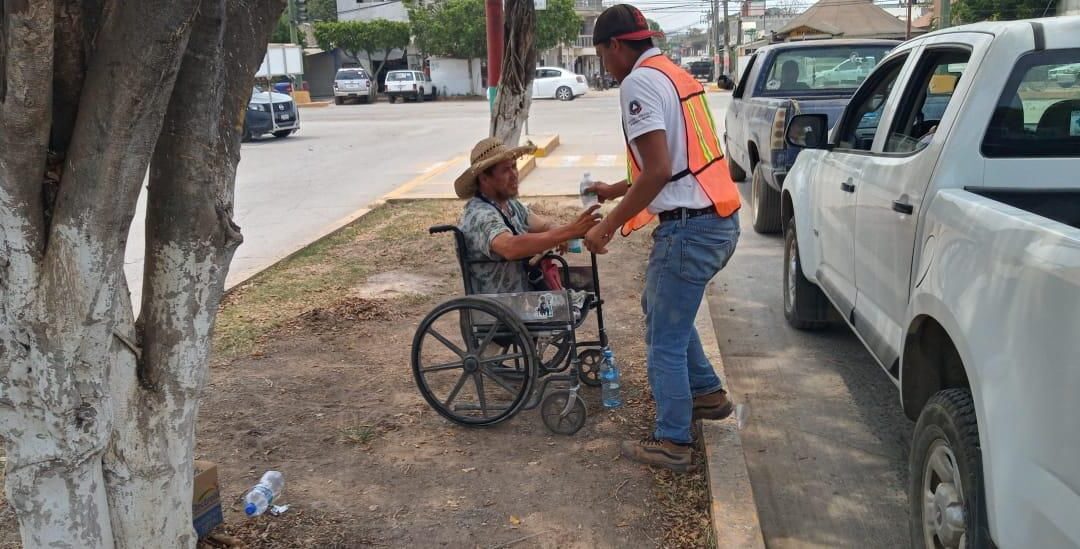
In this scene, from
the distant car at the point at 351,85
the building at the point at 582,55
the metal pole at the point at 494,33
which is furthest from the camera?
the building at the point at 582,55

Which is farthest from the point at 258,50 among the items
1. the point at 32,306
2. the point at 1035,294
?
the point at 1035,294

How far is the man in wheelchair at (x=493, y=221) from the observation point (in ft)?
13.3

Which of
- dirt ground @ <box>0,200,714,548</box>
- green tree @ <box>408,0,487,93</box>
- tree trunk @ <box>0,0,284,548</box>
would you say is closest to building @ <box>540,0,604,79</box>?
green tree @ <box>408,0,487,93</box>

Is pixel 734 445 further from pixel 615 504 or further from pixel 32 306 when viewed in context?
pixel 32 306

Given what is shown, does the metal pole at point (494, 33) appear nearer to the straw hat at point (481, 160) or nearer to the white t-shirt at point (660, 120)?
the straw hat at point (481, 160)

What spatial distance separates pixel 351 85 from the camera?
1704 inches

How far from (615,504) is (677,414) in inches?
18.0

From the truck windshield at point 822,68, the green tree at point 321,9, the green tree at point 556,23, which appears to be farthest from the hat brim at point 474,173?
the green tree at point 321,9

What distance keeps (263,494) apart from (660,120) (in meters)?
2.04

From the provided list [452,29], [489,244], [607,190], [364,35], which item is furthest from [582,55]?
[489,244]

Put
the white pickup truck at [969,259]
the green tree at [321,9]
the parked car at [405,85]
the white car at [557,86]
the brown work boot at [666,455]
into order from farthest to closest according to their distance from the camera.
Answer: the green tree at [321,9]
the parked car at [405,85]
the white car at [557,86]
the brown work boot at [666,455]
the white pickup truck at [969,259]

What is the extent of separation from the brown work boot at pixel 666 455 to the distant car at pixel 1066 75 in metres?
2.03

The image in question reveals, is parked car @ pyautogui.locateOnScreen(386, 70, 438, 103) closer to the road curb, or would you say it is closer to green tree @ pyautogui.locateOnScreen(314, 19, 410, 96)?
green tree @ pyautogui.locateOnScreen(314, 19, 410, 96)

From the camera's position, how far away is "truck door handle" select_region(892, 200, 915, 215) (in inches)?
141
